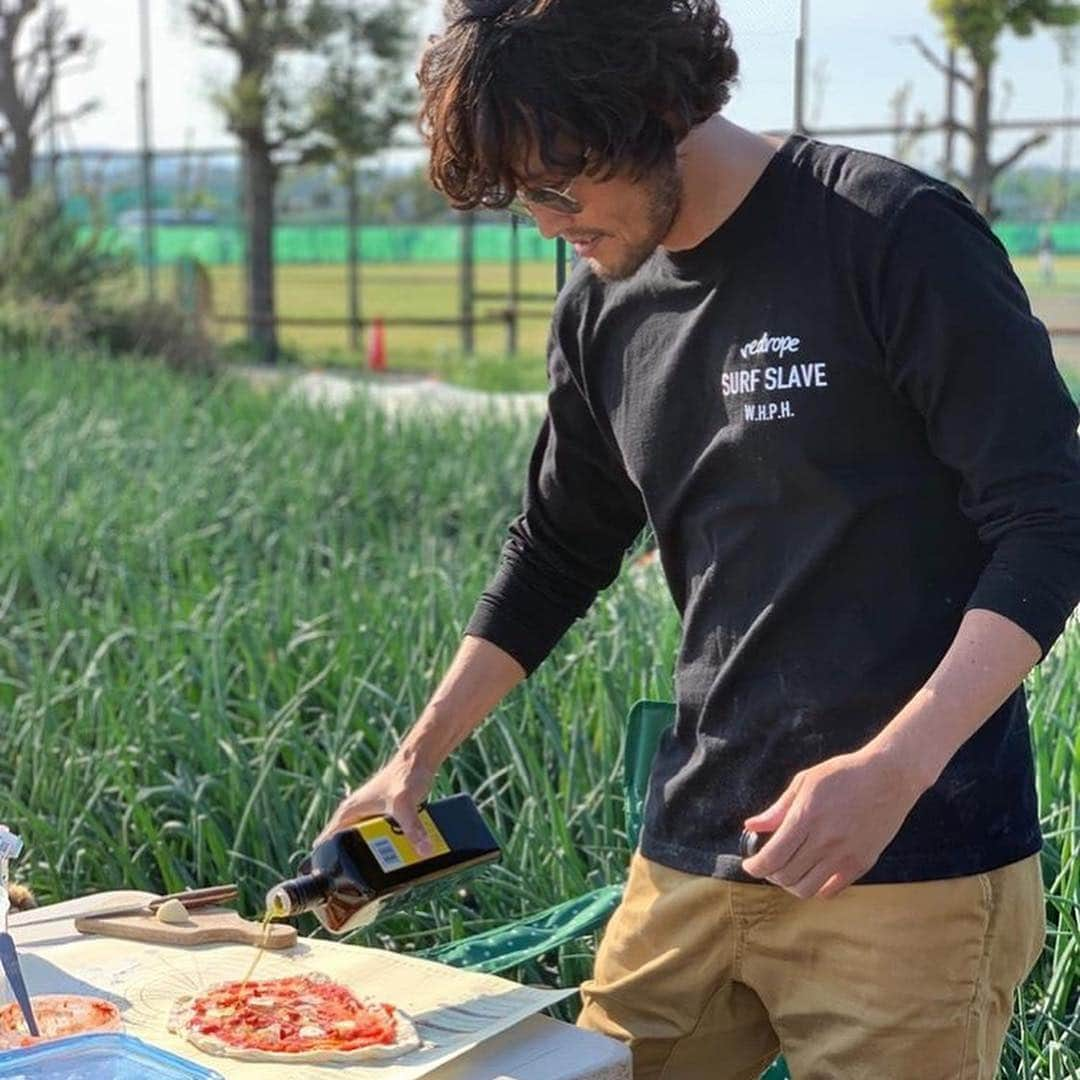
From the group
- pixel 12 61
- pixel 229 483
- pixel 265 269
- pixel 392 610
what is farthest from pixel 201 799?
pixel 12 61

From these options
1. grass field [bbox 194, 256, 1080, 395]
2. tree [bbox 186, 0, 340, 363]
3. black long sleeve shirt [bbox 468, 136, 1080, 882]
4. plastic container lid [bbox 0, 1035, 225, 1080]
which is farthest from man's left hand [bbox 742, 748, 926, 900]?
tree [bbox 186, 0, 340, 363]

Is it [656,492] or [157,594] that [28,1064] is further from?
[157,594]

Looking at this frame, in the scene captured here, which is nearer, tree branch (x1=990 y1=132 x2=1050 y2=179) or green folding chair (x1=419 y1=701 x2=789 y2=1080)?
green folding chair (x1=419 y1=701 x2=789 y2=1080)

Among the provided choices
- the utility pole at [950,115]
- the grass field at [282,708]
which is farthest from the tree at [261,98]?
the grass field at [282,708]

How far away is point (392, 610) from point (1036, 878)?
98.2 inches

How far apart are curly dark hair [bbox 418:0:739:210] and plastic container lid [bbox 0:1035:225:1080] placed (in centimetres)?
85

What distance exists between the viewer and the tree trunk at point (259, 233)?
19.2 metres

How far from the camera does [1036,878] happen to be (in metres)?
1.95

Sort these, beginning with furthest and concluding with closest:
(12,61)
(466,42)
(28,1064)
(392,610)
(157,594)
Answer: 1. (12,61)
2. (157,594)
3. (392,610)
4. (466,42)
5. (28,1064)

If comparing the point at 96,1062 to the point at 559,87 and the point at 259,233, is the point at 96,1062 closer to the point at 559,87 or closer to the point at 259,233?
the point at 559,87

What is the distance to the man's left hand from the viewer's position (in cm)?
167

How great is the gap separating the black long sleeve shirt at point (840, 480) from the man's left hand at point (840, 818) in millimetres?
179

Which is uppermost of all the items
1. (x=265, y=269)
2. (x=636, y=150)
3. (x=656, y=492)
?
(x=636, y=150)

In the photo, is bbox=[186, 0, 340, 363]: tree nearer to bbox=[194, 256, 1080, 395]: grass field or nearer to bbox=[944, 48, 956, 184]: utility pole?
bbox=[194, 256, 1080, 395]: grass field
